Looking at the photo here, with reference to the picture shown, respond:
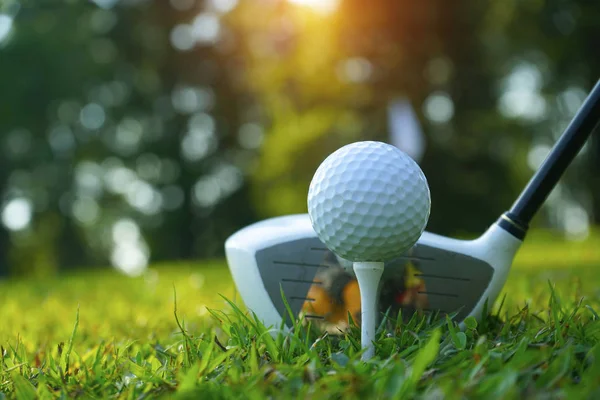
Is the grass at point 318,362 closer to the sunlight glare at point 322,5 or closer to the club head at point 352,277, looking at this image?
the club head at point 352,277

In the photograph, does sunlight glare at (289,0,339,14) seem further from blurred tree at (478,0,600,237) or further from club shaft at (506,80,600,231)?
club shaft at (506,80,600,231)

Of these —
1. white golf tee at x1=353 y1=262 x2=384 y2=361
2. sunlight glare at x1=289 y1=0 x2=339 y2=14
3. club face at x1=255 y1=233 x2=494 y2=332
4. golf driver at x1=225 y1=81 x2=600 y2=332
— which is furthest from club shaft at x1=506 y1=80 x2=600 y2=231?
sunlight glare at x1=289 y1=0 x2=339 y2=14

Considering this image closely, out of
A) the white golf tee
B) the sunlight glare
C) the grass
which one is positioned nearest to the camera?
the grass

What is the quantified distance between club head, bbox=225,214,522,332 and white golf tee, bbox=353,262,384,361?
303 mm

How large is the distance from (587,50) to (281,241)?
44.3 ft

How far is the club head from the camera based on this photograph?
75.5 inches

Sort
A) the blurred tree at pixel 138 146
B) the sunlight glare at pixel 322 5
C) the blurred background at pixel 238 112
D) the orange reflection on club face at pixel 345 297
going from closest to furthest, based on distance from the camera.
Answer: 1. the orange reflection on club face at pixel 345 297
2. the sunlight glare at pixel 322 5
3. the blurred background at pixel 238 112
4. the blurred tree at pixel 138 146

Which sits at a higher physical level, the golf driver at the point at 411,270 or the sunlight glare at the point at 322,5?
the sunlight glare at the point at 322,5

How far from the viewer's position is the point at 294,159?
698 inches

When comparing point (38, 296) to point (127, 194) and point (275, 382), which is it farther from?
point (127, 194)

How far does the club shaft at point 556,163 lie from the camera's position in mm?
1981

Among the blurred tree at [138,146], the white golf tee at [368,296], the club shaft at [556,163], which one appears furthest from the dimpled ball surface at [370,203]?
the blurred tree at [138,146]

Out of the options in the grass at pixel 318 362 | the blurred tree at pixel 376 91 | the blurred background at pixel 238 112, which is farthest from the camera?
the blurred background at pixel 238 112

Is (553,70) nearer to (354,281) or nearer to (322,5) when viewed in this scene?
(322,5)
